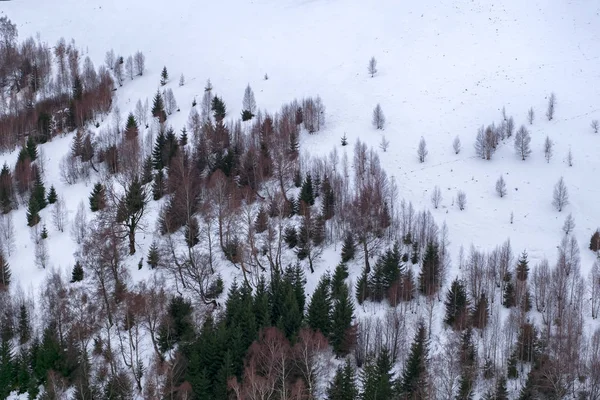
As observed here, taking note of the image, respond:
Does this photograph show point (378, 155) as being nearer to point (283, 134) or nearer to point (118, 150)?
point (283, 134)

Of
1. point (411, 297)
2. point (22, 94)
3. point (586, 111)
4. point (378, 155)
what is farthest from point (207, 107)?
point (586, 111)

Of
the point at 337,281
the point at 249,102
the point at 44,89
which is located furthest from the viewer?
the point at 44,89

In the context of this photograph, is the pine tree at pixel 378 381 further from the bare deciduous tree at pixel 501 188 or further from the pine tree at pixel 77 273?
the pine tree at pixel 77 273

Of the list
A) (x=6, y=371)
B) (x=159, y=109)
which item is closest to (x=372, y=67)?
(x=159, y=109)

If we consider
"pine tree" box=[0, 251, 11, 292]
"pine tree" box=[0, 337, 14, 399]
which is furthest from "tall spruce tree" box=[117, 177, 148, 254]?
"pine tree" box=[0, 337, 14, 399]

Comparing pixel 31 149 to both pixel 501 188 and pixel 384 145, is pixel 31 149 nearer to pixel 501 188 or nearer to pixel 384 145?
pixel 384 145
